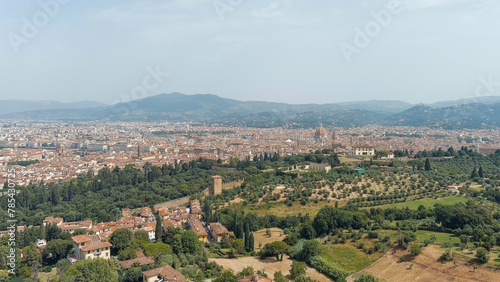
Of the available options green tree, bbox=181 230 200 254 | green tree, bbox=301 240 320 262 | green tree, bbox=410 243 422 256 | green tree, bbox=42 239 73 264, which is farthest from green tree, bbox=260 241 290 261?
green tree, bbox=42 239 73 264

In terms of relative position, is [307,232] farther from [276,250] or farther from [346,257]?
[346,257]

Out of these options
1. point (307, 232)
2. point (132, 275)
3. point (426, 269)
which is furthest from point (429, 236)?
point (132, 275)

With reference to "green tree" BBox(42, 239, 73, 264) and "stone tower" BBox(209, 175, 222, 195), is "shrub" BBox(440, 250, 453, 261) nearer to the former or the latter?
"green tree" BBox(42, 239, 73, 264)

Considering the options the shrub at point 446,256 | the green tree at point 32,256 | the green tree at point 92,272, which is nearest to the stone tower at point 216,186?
the green tree at point 32,256

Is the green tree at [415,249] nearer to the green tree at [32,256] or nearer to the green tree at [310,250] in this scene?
the green tree at [310,250]

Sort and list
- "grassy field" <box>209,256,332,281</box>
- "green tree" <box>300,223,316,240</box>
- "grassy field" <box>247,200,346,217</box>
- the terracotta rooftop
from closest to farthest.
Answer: the terracotta rooftop
"grassy field" <box>209,256,332,281</box>
"green tree" <box>300,223,316,240</box>
"grassy field" <box>247,200,346,217</box>

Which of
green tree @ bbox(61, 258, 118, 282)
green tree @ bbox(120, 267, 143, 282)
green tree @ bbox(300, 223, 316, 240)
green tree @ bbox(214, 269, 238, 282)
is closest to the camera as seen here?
green tree @ bbox(61, 258, 118, 282)

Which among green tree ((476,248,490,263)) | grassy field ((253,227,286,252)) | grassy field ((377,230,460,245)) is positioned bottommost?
grassy field ((253,227,286,252))
